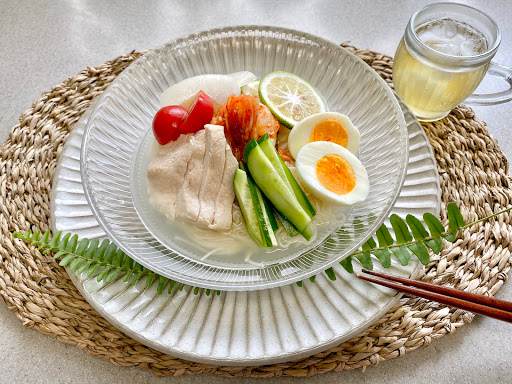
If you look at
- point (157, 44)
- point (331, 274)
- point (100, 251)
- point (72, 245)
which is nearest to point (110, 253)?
point (100, 251)

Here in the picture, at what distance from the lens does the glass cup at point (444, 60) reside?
202 cm

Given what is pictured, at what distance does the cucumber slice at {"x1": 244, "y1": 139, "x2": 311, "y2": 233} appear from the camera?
5.79ft

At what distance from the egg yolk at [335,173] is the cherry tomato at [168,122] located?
0.58 metres

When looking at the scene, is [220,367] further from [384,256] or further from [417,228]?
[417,228]

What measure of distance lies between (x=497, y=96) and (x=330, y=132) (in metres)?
0.91

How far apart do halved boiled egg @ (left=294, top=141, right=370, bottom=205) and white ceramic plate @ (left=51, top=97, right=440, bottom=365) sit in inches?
12.1

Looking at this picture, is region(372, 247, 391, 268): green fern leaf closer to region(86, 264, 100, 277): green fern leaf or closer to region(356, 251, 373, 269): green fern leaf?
region(356, 251, 373, 269): green fern leaf

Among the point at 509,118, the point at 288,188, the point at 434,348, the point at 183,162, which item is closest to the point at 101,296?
the point at 183,162

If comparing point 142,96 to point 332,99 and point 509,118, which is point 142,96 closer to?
point 332,99

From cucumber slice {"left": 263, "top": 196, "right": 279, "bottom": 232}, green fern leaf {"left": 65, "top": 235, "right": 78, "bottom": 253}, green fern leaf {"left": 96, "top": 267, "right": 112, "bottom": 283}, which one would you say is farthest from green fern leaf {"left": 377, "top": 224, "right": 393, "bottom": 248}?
green fern leaf {"left": 65, "top": 235, "right": 78, "bottom": 253}

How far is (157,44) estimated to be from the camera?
2818 mm

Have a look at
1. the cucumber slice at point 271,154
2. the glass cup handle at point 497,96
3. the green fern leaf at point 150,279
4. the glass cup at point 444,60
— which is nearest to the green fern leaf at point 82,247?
the green fern leaf at point 150,279

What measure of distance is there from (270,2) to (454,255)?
2.01 metres

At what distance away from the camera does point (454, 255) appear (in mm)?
1880
